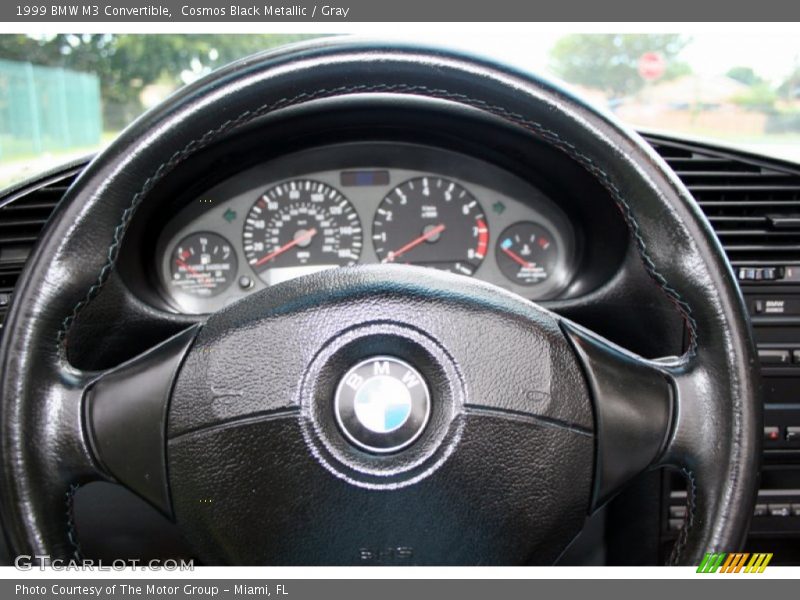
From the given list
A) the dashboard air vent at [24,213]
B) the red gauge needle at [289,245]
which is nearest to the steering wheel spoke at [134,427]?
the dashboard air vent at [24,213]

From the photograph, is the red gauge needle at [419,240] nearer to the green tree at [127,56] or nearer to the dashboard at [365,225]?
the dashboard at [365,225]

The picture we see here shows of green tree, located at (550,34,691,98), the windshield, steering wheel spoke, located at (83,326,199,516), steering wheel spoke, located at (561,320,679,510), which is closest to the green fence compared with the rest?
the windshield

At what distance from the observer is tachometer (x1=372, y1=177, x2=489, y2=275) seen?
7.45 ft

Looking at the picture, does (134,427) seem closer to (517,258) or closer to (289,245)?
(289,245)

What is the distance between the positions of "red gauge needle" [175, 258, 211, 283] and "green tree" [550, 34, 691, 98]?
1067 millimetres

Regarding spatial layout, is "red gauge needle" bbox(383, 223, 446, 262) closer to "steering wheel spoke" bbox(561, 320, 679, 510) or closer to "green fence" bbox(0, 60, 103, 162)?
"green fence" bbox(0, 60, 103, 162)

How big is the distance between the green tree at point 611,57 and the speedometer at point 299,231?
0.70m

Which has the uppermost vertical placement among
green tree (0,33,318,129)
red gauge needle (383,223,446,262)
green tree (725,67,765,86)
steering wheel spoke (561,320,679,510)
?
green tree (0,33,318,129)

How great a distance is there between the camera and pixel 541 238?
222 cm

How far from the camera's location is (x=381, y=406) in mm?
988

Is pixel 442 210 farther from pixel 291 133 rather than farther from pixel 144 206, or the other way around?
pixel 144 206

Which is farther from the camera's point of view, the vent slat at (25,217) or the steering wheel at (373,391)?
the vent slat at (25,217)

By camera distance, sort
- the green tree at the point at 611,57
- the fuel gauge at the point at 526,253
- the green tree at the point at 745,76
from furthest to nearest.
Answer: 1. the green tree at the point at 745,76
2. the fuel gauge at the point at 526,253
3. the green tree at the point at 611,57

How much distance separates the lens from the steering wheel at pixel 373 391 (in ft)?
3.17
